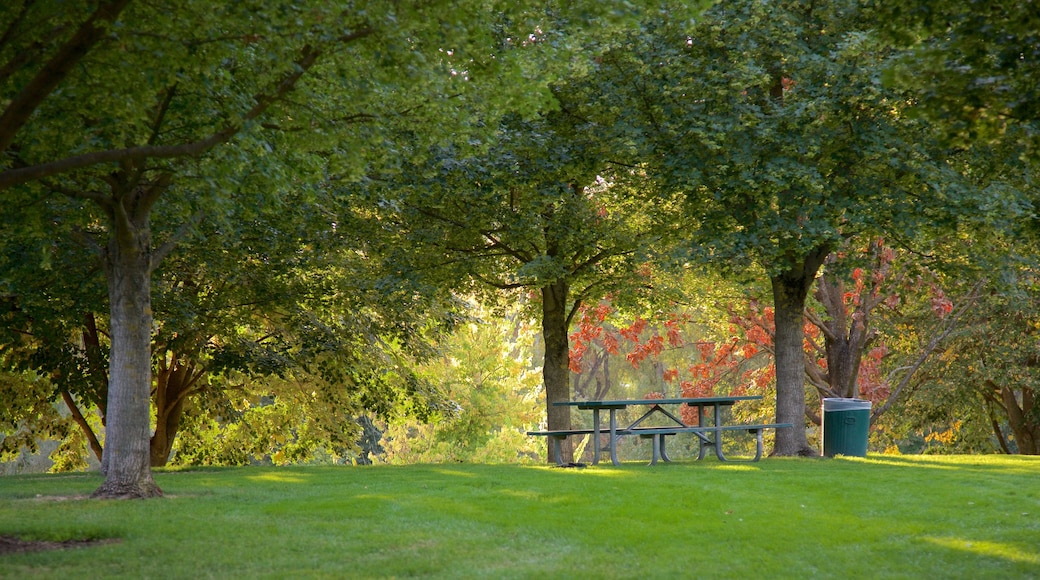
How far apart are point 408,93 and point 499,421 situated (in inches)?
936

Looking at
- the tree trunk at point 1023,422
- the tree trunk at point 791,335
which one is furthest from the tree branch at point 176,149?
the tree trunk at point 1023,422

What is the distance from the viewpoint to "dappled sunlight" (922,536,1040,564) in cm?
812

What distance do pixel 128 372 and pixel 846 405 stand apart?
38.7 ft

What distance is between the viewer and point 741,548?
848 centimetres

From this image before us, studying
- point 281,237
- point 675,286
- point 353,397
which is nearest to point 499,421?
point 353,397

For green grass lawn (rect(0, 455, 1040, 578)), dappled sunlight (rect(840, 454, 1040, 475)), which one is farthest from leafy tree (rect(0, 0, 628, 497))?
dappled sunlight (rect(840, 454, 1040, 475))

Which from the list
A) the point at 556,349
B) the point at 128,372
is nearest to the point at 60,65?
the point at 128,372

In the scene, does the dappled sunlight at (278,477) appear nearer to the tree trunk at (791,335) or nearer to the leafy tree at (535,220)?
the leafy tree at (535,220)

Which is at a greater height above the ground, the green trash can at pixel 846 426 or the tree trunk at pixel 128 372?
the tree trunk at pixel 128 372

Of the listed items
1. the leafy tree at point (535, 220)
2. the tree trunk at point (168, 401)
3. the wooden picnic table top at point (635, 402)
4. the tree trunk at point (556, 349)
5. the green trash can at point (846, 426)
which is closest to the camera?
the wooden picnic table top at point (635, 402)

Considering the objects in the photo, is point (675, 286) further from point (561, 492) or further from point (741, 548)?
point (741, 548)

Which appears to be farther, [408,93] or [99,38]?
[408,93]

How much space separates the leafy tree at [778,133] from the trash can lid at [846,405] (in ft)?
8.82

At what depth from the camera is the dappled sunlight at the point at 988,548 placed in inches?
320
